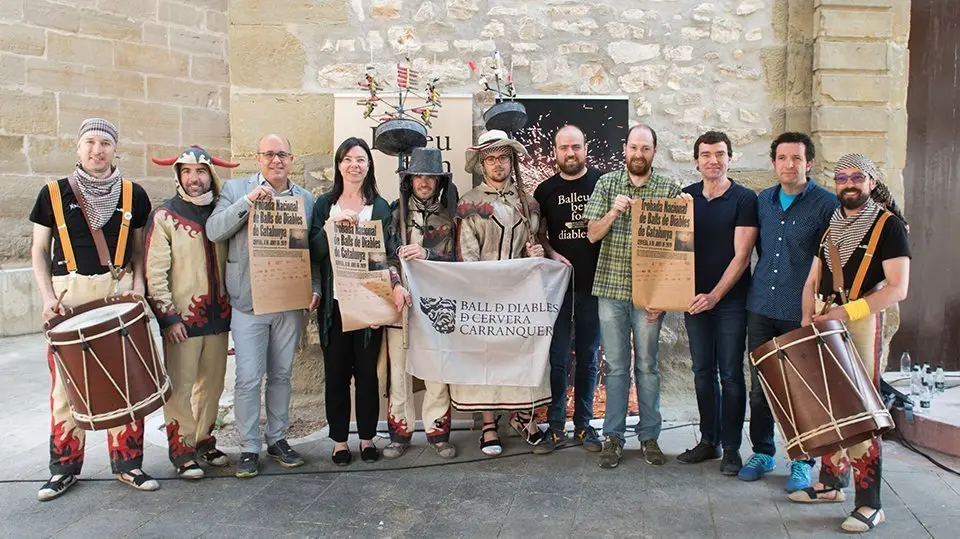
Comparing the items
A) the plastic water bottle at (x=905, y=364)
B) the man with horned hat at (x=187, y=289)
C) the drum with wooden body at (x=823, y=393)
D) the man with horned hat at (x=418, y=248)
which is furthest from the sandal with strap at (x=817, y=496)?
the man with horned hat at (x=187, y=289)

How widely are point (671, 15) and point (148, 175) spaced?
7.17 meters

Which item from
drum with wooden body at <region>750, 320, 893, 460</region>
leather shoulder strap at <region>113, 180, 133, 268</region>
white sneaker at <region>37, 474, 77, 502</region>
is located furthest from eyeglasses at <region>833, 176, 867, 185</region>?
white sneaker at <region>37, 474, 77, 502</region>

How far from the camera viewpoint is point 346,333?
4.30 meters

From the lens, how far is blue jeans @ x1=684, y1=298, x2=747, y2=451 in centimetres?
404

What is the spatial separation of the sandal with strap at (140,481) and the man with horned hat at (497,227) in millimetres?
1679

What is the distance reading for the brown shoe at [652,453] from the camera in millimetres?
4195

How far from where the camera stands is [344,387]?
4.34m

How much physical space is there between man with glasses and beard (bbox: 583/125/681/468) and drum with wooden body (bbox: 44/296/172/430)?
2437 mm

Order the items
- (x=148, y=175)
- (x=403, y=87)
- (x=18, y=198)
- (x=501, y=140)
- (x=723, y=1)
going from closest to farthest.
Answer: (x=501, y=140) < (x=403, y=87) < (x=723, y=1) < (x=18, y=198) < (x=148, y=175)

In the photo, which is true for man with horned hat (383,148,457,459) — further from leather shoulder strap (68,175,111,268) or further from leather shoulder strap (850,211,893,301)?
leather shoulder strap (850,211,893,301)

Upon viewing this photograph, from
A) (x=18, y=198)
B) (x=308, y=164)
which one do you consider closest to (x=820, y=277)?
(x=308, y=164)

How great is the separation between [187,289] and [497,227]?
175 centimetres

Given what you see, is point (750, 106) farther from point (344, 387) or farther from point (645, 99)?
point (344, 387)

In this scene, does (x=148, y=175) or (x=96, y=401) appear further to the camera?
(x=148, y=175)
